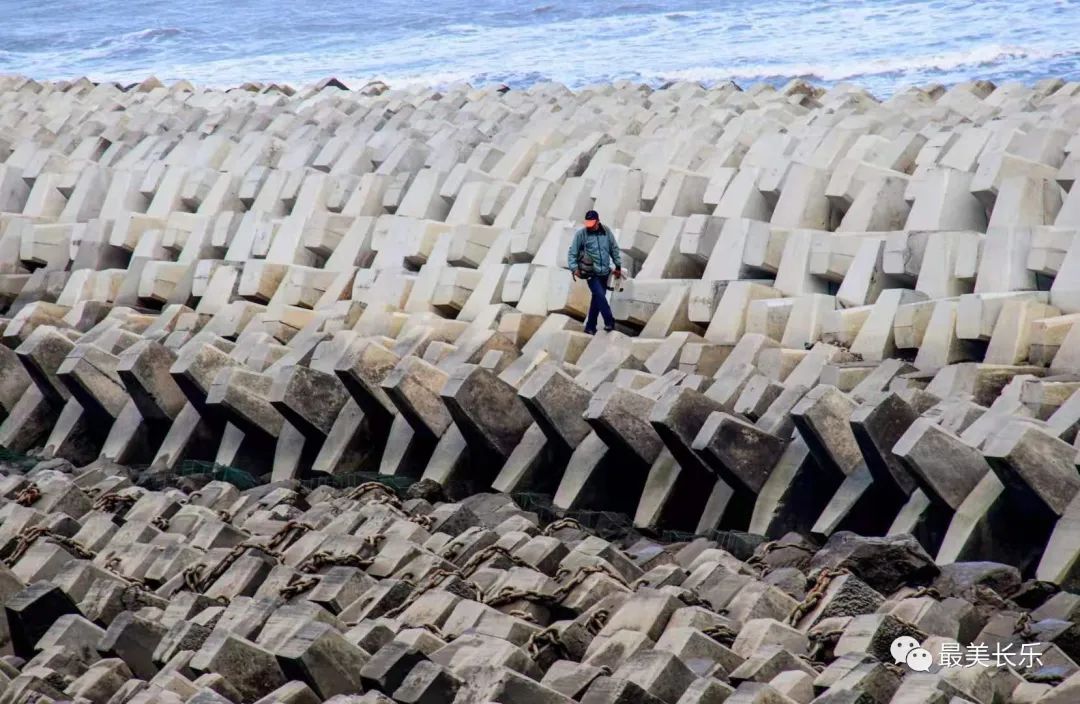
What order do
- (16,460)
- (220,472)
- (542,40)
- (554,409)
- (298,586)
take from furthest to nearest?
(542,40)
(16,460)
(220,472)
(554,409)
(298,586)

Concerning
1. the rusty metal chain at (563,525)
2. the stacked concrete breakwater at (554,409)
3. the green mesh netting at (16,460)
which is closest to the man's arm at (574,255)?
the stacked concrete breakwater at (554,409)

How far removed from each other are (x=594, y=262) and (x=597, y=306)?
1.08ft

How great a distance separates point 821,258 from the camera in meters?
16.2

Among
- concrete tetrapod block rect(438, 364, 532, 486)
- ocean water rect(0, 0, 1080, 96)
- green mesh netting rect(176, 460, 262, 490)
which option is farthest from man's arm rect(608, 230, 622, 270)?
ocean water rect(0, 0, 1080, 96)

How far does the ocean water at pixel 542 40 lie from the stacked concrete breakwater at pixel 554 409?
28380mm

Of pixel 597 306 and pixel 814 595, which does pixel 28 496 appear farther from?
pixel 814 595

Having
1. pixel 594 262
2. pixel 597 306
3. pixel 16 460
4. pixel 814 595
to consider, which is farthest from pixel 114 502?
pixel 814 595

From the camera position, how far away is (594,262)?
16.6 m

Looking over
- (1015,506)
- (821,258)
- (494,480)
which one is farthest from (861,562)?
(821,258)

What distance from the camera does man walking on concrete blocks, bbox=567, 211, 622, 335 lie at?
54.4 ft

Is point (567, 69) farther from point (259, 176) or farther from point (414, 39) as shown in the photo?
point (259, 176)

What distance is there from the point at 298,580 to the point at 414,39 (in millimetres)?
57304

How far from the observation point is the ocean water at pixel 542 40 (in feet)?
177

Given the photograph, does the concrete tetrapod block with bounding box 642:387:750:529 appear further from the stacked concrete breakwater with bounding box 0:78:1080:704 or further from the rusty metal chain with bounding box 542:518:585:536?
the rusty metal chain with bounding box 542:518:585:536
